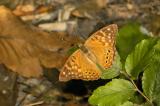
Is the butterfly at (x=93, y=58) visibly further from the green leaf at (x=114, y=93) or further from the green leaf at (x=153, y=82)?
the green leaf at (x=153, y=82)

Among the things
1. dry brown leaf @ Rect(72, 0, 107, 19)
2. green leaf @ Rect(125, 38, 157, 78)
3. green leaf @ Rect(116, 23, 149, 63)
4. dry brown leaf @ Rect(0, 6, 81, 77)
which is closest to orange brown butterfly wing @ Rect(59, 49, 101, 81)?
green leaf @ Rect(125, 38, 157, 78)

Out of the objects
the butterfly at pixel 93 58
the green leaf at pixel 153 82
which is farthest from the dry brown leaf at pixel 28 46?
the green leaf at pixel 153 82

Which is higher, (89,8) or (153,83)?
(153,83)

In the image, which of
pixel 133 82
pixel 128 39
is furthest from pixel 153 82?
pixel 128 39

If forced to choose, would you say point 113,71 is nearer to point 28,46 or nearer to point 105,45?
point 105,45

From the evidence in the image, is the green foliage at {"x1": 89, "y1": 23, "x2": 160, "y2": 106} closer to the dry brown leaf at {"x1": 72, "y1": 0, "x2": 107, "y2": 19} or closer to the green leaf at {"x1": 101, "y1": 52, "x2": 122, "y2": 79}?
the green leaf at {"x1": 101, "y1": 52, "x2": 122, "y2": 79}

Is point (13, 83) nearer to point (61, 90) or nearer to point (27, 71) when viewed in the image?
point (27, 71)

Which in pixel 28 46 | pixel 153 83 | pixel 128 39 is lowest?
pixel 28 46
